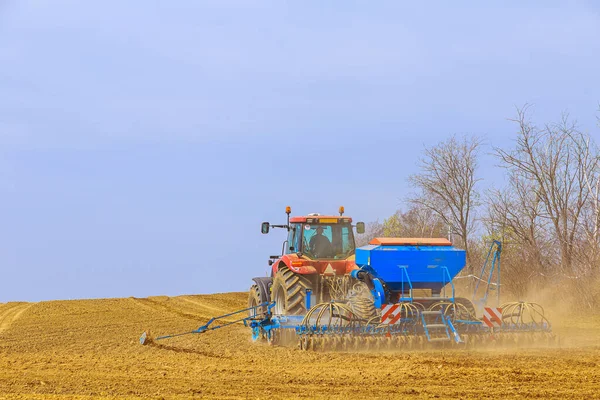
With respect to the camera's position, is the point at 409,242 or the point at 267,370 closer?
the point at 267,370

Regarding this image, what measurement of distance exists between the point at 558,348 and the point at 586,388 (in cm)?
396

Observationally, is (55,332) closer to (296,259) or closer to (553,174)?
(296,259)


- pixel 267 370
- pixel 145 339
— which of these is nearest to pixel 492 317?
pixel 267 370

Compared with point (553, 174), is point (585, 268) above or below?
below

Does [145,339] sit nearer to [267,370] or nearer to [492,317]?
[267,370]

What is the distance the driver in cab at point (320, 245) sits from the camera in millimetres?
14656

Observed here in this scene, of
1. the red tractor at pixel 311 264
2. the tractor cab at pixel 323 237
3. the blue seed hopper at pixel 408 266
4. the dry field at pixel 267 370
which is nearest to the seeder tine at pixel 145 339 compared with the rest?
the dry field at pixel 267 370

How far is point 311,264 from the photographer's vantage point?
14172 millimetres

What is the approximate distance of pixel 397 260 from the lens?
41.9ft

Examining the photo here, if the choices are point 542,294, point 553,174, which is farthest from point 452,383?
point 553,174

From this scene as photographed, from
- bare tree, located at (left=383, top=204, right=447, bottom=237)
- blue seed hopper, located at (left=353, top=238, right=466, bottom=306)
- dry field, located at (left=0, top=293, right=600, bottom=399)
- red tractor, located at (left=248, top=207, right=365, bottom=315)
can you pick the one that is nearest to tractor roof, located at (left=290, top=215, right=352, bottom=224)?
red tractor, located at (left=248, top=207, right=365, bottom=315)

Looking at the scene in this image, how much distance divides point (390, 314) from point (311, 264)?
2.40 metres

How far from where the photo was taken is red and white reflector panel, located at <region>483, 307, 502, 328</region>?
41.9 feet

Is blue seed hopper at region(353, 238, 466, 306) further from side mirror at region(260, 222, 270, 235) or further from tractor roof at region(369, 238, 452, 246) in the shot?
side mirror at region(260, 222, 270, 235)
